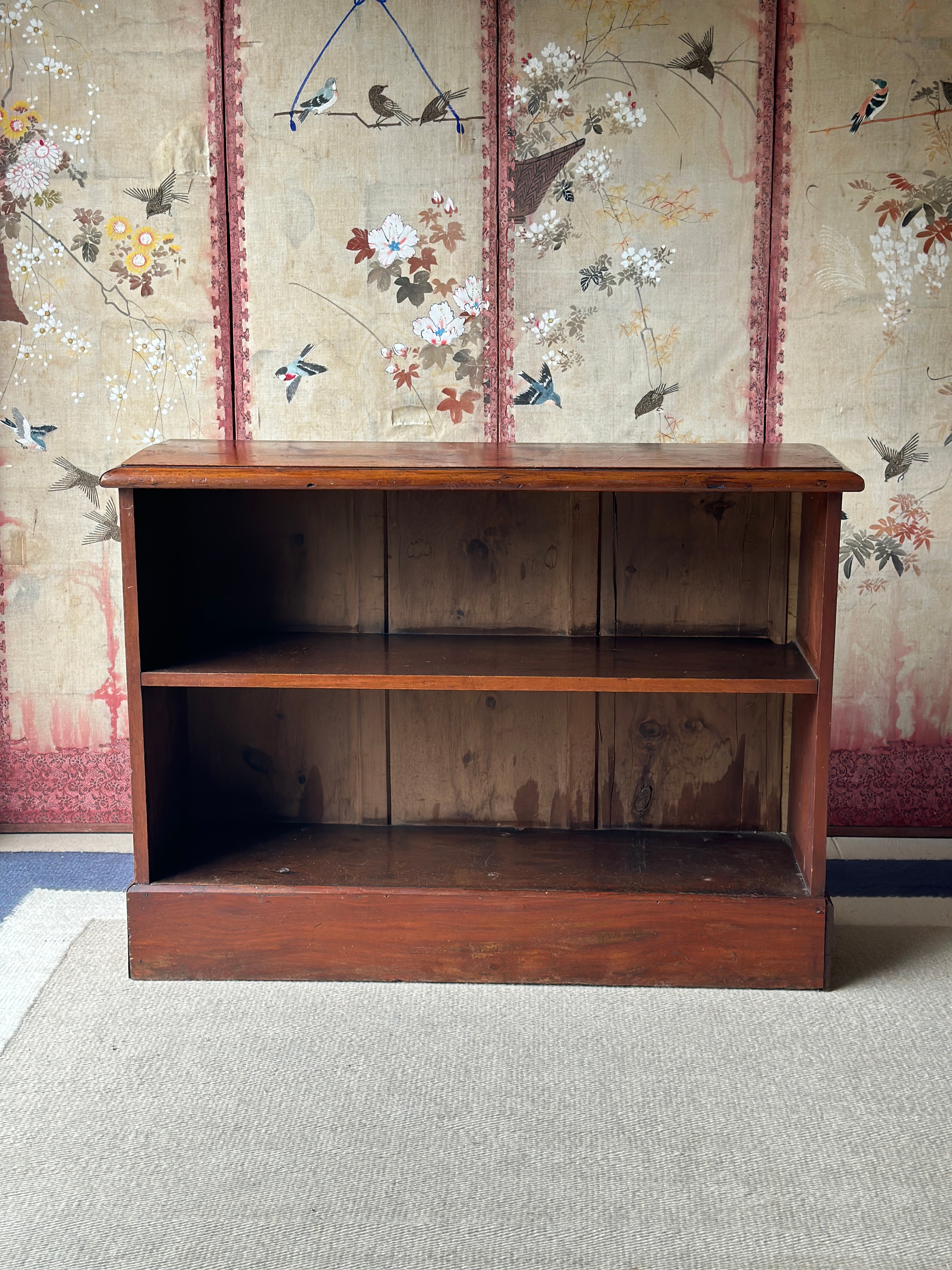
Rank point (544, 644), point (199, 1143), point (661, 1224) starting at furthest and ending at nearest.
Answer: point (544, 644), point (199, 1143), point (661, 1224)

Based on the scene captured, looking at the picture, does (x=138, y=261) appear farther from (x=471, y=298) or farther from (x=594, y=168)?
(x=594, y=168)

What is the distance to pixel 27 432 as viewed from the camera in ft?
10.4

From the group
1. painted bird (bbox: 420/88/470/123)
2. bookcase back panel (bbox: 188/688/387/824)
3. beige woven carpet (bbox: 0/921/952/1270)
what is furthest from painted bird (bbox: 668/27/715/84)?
beige woven carpet (bbox: 0/921/952/1270)

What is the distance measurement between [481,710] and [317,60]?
1.66 metres

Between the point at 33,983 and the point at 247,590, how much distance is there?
0.94m

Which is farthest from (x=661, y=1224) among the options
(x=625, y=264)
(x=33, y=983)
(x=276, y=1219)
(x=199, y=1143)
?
(x=625, y=264)

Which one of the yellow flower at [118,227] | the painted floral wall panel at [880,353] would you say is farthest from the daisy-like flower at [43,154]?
the painted floral wall panel at [880,353]

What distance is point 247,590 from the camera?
272 centimetres

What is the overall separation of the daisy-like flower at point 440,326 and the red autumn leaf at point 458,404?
12cm

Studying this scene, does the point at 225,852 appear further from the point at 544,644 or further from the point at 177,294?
the point at 177,294

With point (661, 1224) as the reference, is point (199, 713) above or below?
above

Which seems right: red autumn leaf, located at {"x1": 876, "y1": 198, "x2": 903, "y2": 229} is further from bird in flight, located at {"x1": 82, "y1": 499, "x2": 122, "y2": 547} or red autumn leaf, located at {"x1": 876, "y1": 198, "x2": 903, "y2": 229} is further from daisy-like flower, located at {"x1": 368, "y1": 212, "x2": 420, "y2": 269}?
bird in flight, located at {"x1": 82, "y1": 499, "x2": 122, "y2": 547}

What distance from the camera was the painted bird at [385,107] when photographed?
3.00 metres

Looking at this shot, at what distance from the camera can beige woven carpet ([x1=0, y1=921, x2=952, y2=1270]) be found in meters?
1.72
